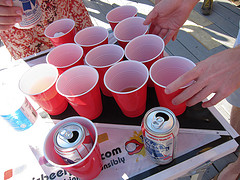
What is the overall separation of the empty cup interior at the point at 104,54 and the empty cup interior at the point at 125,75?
0.34ft

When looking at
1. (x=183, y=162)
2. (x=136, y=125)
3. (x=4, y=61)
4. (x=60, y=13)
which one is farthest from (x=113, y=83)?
(x=4, y=61)

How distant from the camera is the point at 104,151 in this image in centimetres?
81

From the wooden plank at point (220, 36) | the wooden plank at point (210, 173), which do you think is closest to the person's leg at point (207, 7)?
the wooden plank at point (220, 36)

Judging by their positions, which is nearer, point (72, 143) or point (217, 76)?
point (72, 143)

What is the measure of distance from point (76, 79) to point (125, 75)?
0.71ft

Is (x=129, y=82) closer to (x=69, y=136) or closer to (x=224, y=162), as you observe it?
(x=69, y=136)

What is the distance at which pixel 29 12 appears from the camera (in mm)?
960

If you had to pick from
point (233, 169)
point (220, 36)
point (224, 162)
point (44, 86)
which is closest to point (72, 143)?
point (44, 86)

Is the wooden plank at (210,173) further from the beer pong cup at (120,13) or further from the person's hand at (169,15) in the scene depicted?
the beer pong cup at (120,13)

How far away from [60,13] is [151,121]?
117 cm

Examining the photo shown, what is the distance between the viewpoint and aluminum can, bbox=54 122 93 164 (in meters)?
0.61

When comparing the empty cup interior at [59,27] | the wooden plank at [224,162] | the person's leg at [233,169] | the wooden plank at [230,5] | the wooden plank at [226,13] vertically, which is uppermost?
the empty cup interior at [59,27]

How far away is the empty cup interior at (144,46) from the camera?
92cm

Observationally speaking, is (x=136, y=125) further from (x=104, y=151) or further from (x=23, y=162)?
(x=23, y=162)
